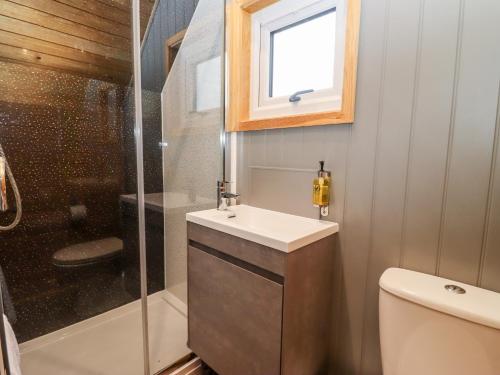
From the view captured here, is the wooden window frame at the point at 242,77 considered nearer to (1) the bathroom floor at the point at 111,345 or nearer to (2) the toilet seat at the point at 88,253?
(2) the toilet seat at the point at 88,253

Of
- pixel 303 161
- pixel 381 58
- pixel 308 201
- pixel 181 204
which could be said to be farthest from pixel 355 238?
pixel 181 204

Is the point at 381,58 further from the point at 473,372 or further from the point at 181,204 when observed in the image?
the point at 181,204

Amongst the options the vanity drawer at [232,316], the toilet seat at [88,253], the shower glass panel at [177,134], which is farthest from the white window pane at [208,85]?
the toilet seat at [88,253]

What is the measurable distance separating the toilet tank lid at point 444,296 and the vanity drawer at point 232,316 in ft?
1.26

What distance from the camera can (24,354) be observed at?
1.42m

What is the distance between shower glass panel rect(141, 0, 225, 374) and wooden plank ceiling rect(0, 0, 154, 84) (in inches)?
6.2

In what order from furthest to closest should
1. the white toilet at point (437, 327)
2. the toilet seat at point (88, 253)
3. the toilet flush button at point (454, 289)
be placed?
1. the toilet seat at point (88, 253)
2. the toilet flush button at point (454, 289)
3. the white toilet at point (437, 327)

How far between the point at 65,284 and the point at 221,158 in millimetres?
1276

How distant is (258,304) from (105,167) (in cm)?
138

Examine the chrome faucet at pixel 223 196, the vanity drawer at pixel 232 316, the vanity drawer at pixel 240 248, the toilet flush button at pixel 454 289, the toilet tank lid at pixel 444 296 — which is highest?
the chrome faucet at pixel 223 196

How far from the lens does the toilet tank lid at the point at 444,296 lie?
2.20 feet

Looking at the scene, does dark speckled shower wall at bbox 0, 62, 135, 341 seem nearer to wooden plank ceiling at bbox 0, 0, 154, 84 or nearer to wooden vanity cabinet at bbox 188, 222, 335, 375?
wooden plank ceiling at bbox 0, 0, 154, 84

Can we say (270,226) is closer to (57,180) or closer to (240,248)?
(240,248)

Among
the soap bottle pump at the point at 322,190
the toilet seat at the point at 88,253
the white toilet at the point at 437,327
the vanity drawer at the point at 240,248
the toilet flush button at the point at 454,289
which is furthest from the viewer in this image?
the toilet seat at the point at 88,253
